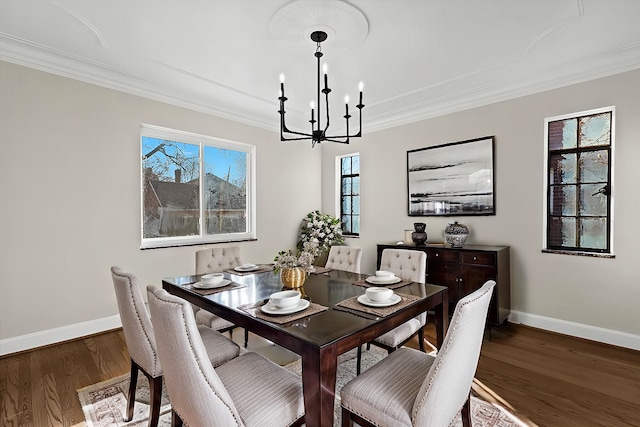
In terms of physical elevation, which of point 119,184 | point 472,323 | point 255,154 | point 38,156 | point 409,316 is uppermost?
point 255,154

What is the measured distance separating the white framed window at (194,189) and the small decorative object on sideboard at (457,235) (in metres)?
2.70

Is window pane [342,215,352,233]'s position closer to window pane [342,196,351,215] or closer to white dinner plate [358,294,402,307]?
window pane [342,196,351,215]

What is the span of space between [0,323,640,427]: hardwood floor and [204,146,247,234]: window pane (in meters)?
1.77

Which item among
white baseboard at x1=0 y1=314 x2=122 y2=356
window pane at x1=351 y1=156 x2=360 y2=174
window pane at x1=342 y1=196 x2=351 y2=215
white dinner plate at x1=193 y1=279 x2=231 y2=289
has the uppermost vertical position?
window pane at x1=351 y1=156 x2=360 y2=174

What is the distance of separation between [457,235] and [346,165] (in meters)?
2.33

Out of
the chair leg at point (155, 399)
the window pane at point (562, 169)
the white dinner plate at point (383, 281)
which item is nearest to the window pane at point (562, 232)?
the window pane at point (562, 169)

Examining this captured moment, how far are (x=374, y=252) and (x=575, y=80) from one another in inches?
123

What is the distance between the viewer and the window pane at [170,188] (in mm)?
3773

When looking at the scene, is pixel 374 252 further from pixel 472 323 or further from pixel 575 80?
pixel 472 323

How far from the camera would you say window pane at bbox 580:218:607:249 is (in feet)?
10.3

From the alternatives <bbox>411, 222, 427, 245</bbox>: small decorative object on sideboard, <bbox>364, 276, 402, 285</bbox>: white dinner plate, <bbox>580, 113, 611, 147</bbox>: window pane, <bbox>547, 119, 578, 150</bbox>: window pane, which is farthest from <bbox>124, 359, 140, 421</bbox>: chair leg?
<bbox>580, 113, 611, 147</bbox>: window pane

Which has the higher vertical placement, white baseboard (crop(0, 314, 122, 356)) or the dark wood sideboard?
the dark wood sideboard

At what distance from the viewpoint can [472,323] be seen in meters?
1.33

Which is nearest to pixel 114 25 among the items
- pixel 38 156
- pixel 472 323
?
pixel 38 156
